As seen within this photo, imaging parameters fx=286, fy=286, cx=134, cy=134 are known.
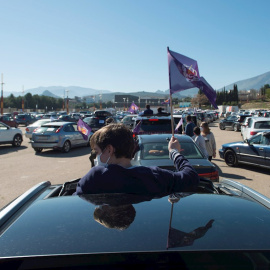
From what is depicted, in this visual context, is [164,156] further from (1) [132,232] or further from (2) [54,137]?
(2) [54,137]

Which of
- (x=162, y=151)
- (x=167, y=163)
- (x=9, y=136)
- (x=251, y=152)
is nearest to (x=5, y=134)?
(x=9, y=136)

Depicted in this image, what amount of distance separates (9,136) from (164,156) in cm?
1287

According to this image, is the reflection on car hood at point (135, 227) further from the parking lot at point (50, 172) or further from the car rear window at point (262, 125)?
the car rear window at point (262, 125)

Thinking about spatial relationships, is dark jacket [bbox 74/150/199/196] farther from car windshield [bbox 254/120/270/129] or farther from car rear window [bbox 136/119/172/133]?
car windshield [bbox 254/120/270/129]

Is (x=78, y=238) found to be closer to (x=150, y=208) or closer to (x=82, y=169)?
(x=150, y=208)

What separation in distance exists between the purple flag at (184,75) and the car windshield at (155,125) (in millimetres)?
4763

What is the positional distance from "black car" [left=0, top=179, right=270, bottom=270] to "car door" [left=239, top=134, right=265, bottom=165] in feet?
26.0

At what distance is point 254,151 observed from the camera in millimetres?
9508

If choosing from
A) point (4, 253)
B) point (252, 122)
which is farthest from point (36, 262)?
point (252, 122)

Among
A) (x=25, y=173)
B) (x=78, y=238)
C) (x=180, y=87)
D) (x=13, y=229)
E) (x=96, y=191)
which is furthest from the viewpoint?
(x=25, y=173)

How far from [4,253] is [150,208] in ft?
2.80

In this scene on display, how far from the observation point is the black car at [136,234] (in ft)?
4.14

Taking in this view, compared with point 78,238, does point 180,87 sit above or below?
above

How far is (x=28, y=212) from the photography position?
6.07 feet
